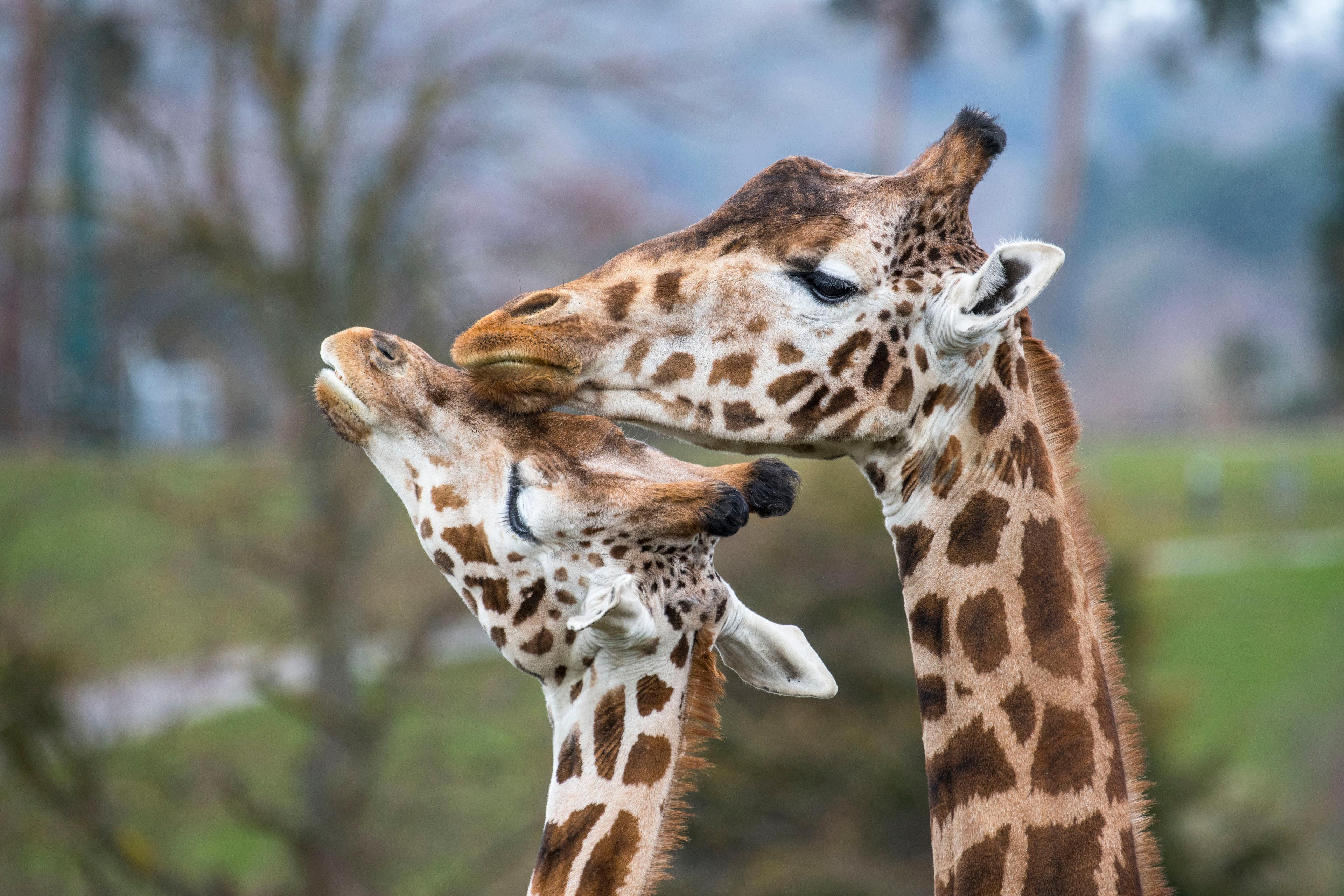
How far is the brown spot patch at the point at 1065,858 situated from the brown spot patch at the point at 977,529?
2.01ft

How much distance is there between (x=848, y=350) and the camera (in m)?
2.82

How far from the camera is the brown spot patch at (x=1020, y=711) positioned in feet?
8.99

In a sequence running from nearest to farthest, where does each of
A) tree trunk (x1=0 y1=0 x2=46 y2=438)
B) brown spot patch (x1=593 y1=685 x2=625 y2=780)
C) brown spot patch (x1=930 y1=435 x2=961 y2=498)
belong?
brown spot patch (x1=593 y1=685 x2=625 y2=780) → brown spot patch (x1=930 y1=435 x2=961 y2=498) → tree trunk (x1=0 y1=0 x2=46 y2=438)

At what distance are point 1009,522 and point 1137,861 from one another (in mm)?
793

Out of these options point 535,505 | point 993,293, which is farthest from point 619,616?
point 993,293

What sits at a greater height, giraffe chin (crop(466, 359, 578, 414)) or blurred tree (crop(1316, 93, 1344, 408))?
blurred tree (crop(1316, 93, 1344, 408))

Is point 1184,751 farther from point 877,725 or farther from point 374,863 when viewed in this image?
point 374,863

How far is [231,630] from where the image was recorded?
1293 cm

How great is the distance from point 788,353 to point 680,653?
28.8 inches

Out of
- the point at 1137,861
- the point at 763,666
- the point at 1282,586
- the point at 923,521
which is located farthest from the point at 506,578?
the point at 1282,586

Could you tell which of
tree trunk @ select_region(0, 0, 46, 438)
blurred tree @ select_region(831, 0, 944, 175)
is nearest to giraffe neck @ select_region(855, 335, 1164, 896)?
blurred tree @ select_region(831, 0, 944, 175)

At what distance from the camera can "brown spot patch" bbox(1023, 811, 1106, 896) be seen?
261 centimetres

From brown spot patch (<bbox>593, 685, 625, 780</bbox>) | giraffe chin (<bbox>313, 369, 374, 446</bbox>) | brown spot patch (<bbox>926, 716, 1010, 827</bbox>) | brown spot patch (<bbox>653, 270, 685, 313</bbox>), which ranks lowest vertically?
brown spot patch (<bbox>926, 716, 1010, 827</bbox>)

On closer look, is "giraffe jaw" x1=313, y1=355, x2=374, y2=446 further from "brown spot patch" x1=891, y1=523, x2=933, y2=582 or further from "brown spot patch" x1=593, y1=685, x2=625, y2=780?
"brown spot patch" x1=891, y1=523, x2=933, y2=582
